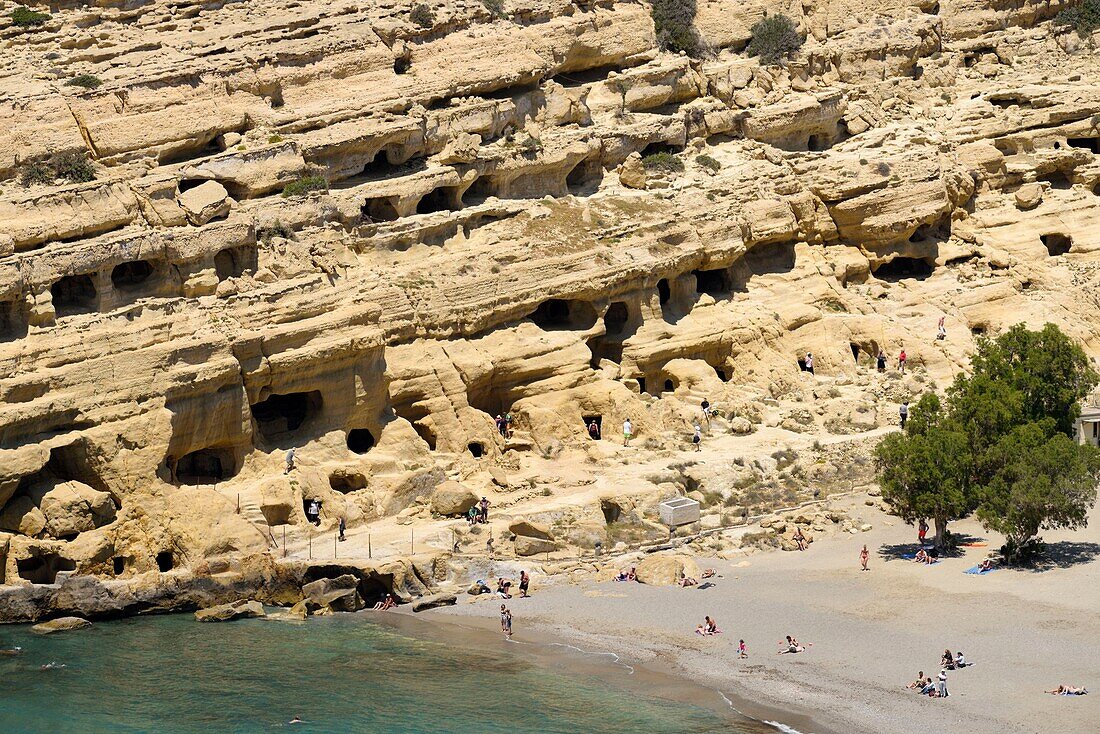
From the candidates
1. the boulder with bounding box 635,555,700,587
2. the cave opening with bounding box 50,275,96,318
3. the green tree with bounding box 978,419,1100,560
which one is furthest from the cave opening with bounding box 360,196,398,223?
the green tree with bounding box 978,419,1100,560

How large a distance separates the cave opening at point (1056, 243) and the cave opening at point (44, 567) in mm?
36505

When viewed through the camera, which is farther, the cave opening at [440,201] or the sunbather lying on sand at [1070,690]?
the cave opening at [440,201]

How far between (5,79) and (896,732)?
32.5 m

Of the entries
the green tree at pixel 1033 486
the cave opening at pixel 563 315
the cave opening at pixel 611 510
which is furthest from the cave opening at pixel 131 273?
the green tree at pixel 1033 486

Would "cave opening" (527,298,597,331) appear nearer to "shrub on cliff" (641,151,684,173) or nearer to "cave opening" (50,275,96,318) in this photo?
"shrub on cliff" (641,151,684,173)

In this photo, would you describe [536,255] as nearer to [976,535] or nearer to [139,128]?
[139,128]

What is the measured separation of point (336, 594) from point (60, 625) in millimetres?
6802

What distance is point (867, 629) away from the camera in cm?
4362

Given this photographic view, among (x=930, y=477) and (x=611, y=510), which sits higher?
(x=930, y=477)

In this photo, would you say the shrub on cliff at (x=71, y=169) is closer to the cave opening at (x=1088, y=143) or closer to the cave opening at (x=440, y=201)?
the cave opening at (x=440, y=201)

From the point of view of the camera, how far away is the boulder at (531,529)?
50.1 m

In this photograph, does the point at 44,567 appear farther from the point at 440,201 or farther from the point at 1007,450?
the point at 1007,450

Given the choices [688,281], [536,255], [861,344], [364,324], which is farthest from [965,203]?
[364,324]

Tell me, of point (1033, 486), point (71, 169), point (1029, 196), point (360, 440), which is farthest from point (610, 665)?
point (1029, 196)
